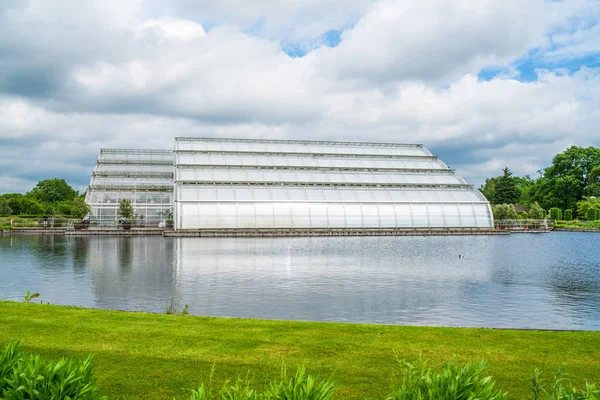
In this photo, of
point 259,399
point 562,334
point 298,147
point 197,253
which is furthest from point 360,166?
point 259,399

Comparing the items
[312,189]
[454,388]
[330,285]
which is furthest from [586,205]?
[454,388]

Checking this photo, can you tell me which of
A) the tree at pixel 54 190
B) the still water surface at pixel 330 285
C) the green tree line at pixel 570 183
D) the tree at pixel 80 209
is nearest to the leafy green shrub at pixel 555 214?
the green tree line at pixel 570 183

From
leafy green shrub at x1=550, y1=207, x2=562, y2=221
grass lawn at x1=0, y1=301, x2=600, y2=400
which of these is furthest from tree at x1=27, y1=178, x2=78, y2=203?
grass lawn at x1=0, y1=301, x2=600, y2=400

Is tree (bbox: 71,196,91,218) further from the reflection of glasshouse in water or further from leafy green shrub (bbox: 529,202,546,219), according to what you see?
leafy green shrub (bbox: 529,202,546,219)

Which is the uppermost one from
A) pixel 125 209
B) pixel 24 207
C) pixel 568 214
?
pixel 24 207

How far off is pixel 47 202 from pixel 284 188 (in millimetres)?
66752

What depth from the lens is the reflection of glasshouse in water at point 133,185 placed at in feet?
262

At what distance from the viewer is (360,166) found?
9206cm

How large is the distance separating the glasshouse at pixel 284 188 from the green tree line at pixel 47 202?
A: 4.18 metres

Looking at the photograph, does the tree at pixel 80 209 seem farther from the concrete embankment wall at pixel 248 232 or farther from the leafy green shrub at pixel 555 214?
the leafy green shrub at pixel 555 214

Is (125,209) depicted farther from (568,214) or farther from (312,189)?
(568,214)

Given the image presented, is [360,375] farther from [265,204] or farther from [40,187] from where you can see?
[40,187]

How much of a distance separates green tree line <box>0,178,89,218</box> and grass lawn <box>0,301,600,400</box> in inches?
2683

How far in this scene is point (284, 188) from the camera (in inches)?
3172
